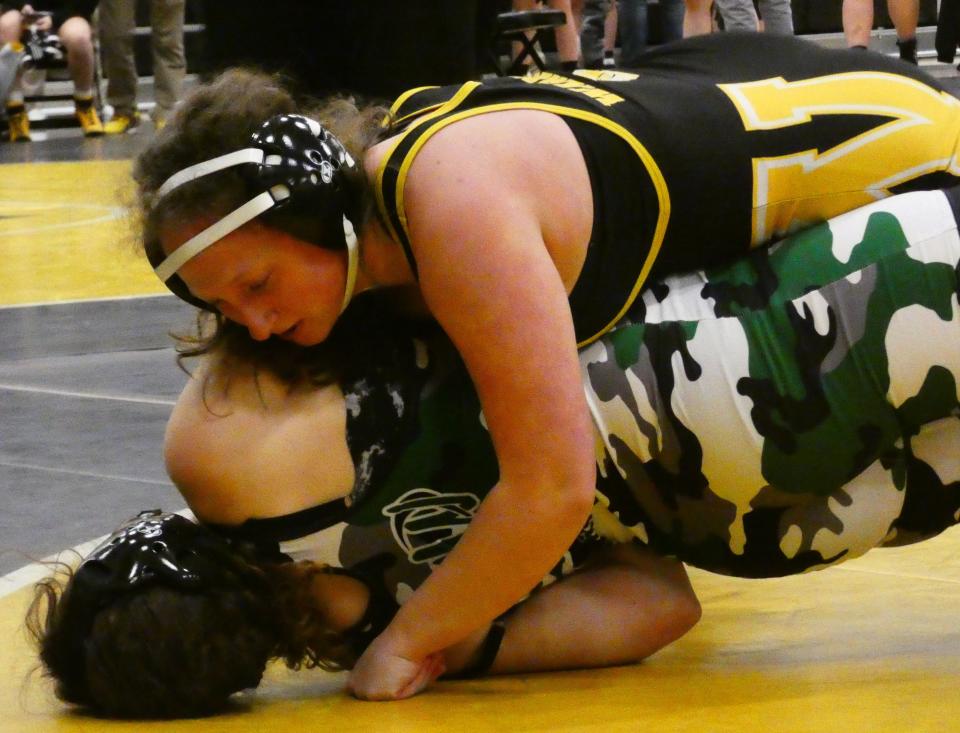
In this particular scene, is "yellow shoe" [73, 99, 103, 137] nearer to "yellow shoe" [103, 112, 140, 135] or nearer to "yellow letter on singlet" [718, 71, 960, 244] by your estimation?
"yellow shoe" [103, 112, 140, 135]

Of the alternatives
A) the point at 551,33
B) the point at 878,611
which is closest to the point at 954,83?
the point at 551,33

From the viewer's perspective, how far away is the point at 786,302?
2025 millimetres

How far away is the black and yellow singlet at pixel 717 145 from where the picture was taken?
6.48ft

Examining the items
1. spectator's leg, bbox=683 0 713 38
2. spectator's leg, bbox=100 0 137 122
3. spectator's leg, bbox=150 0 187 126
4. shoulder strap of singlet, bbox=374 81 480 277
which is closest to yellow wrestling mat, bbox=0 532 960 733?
shoulder strap of singlet, bbox=374 81 480 277

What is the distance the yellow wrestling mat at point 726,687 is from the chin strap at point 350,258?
0.48m

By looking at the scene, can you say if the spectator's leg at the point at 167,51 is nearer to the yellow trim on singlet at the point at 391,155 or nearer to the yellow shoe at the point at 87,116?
the yellow shoe at the point at 87,116

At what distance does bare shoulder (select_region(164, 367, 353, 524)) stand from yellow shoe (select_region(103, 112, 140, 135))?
936 cm

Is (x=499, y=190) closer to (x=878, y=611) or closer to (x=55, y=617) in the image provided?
(x=55, y=617)

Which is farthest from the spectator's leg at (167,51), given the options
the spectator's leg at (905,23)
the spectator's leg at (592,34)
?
the spectator's leg at (905,23)

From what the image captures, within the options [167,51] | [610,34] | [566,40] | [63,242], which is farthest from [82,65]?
[63,242]

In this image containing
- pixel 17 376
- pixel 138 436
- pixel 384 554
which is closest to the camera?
pixel 384 554

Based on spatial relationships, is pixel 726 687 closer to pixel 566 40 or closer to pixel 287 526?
pixel 287 526

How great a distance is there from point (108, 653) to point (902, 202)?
1.09 m

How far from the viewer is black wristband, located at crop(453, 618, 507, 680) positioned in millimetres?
2076
